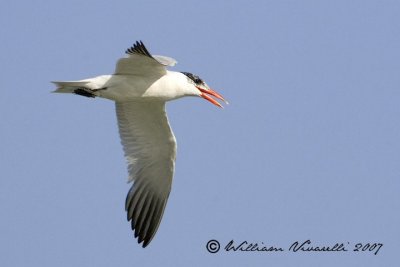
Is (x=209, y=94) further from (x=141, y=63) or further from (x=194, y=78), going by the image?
(x=141, y=63)

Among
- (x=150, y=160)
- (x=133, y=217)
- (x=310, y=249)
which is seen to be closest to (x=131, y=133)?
(x=150, y=160)

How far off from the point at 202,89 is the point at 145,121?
1.09 metres

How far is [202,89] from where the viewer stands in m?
12.5

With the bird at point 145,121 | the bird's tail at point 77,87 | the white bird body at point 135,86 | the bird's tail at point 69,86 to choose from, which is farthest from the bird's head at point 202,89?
the bird's tail at point 69,86

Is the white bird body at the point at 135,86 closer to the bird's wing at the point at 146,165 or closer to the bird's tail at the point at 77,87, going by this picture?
the bird's tail at the point at 77,87

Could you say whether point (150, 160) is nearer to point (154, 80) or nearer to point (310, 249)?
point (154, 80)

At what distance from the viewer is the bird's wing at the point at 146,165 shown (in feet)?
42.6

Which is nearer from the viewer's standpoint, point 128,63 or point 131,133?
point 128,63

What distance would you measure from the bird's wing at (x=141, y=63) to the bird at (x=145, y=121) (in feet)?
0.04

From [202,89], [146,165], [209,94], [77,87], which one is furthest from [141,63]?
[146,165]

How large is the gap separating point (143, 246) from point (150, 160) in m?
1.36

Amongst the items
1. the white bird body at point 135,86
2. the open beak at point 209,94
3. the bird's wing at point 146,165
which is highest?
the white bird body at point 135,86

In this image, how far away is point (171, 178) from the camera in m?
13.2

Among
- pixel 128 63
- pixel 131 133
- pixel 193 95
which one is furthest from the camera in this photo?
pixel 131 133
